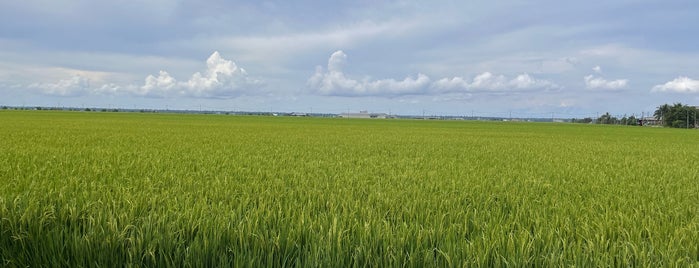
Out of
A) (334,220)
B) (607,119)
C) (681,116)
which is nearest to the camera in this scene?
(334,220)

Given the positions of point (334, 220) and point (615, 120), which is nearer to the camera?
point (334, 220)

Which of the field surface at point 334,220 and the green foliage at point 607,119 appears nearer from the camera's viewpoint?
the field surface at point 334,220

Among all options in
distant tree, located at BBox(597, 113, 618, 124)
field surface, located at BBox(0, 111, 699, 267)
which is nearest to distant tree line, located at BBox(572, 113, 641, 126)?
distant tree, located at BBox(597, 113, 618, 124)

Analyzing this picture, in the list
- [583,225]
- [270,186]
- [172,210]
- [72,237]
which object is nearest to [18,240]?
[72,237]

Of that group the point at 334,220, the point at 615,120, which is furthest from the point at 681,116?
the point at 334,220

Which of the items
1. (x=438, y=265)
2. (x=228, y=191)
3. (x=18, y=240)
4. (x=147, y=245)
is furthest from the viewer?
(x=228, y=191)

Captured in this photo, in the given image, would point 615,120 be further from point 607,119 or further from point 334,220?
point 334,220

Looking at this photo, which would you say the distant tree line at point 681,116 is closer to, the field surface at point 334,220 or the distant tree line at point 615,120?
the distant tree line at point 615,120

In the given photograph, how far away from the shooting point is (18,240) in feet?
10.1

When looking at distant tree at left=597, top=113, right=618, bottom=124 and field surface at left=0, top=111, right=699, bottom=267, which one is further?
distant tree at left=597, top=113, right=618, bottom=124

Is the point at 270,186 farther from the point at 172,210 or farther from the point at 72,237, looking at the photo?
the point at 72,237

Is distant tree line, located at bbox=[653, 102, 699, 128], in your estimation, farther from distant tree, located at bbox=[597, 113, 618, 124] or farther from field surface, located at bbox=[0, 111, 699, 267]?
field surface, located at bbox=[0, 111, 699, 267]

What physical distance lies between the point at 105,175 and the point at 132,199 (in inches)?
99.9

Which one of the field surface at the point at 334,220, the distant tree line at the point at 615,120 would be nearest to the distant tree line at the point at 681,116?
the distant tree line at the point at 615,120
